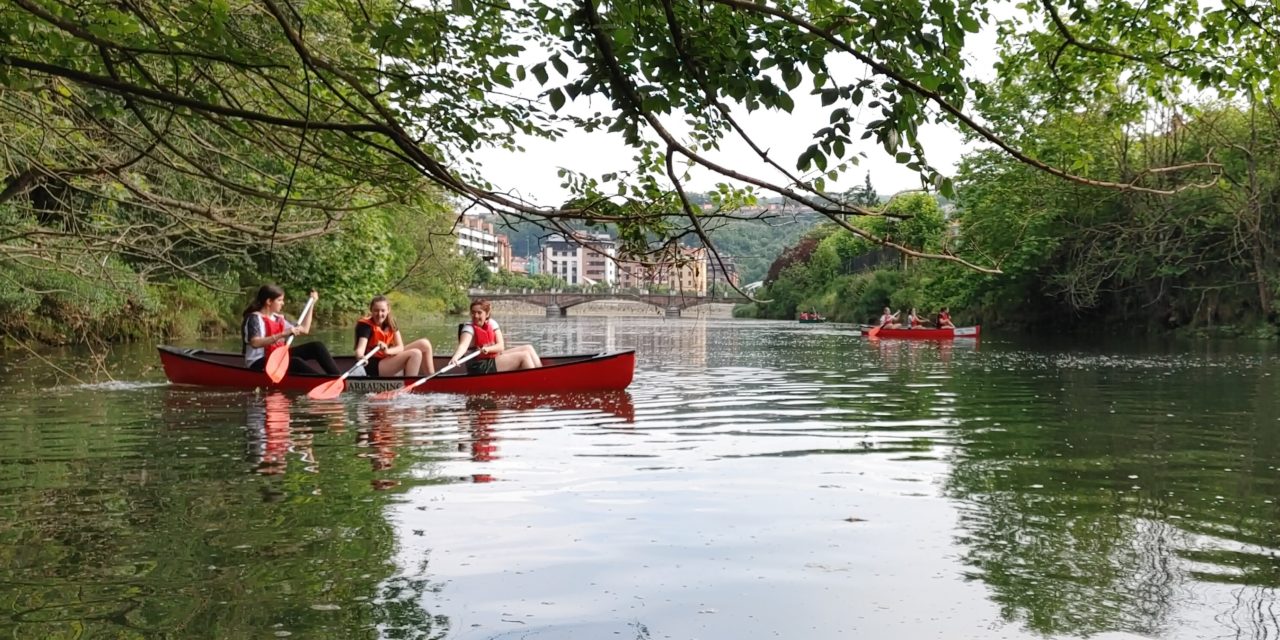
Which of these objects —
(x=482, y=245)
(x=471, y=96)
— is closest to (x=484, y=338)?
(x=471, y=96)

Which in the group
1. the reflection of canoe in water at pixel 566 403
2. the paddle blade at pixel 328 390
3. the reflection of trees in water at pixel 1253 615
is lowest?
the reflection of trees in water at pixel 1253 615

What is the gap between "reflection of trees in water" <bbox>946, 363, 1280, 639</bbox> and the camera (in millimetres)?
4387

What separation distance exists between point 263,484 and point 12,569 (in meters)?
2.21

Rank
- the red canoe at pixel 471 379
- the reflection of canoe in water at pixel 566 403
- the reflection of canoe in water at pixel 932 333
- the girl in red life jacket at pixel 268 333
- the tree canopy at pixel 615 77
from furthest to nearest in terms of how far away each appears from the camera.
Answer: the reflection of canoe in water at pixel 932 333 → the red canoe at pixel 471 379 → the girl in red life jacket at pixel 268 333 → the reflection of canoe in water at pixel 566 403 → the tree canopy at pixel 615 77

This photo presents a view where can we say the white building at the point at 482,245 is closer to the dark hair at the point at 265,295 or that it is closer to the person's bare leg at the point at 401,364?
the person's bare leg at the point at 401,364

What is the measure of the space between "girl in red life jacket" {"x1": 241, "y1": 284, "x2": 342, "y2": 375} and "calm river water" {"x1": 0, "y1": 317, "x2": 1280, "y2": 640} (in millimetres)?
1517

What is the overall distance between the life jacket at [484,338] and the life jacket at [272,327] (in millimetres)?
2277

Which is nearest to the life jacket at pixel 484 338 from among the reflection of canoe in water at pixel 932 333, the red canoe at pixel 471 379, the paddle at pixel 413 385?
the paddle at pixel 413 385

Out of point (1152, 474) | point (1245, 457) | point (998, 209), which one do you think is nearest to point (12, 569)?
point (1152, 474)

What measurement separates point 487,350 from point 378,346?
53.3 inches

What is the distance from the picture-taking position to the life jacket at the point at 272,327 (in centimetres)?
1341

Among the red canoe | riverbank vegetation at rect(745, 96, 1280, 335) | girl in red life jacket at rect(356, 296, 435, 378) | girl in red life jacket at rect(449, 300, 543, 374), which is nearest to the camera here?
the red canoe

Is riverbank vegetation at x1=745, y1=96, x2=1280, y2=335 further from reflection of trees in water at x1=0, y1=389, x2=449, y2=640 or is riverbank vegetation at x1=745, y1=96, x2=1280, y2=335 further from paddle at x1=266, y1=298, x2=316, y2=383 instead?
reflection of trees in water at x1=0, y1=389, x2=449, y2=640

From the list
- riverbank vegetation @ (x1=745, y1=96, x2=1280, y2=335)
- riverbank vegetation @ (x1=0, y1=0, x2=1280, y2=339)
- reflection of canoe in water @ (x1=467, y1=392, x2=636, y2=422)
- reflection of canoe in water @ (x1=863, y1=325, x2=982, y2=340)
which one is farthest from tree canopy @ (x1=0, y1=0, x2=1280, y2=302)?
reflection of canoe in water @ (x1=863, y1=325, x2=982, y2=340)
